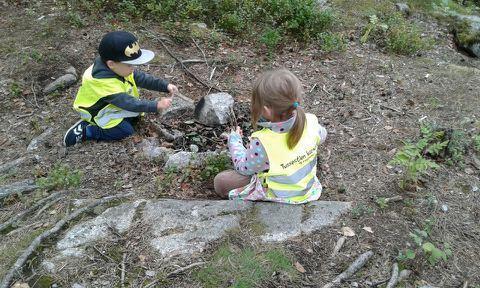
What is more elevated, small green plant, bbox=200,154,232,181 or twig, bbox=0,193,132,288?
twig, bbox=0,193,132,288

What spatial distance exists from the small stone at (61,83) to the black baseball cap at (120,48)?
159cm

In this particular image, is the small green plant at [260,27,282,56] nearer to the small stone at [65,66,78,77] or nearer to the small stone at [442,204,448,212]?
the small stone at [65,66,78,77]

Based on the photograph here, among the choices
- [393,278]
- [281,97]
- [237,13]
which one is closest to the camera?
[393,278]

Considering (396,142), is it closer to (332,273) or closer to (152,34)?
(332,273)

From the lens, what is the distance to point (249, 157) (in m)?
3.77

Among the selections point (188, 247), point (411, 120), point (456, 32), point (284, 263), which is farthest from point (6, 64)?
point (456, 32)

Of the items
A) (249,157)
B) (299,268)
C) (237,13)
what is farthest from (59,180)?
(237,13)

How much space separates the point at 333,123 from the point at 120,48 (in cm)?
265

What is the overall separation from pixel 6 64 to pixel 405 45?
609 cm

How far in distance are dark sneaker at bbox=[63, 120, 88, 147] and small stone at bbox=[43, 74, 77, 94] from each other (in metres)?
1.24

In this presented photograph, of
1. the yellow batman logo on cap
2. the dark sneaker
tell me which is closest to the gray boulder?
the yellow batman logo on cap

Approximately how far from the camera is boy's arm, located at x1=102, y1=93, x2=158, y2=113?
4.73 m

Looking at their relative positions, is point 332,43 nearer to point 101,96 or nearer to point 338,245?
point 101,96

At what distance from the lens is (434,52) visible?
24.2 ft
